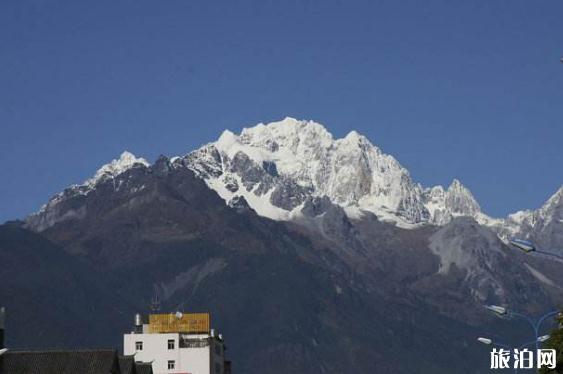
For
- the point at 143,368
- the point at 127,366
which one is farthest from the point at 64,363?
the point at 143,368

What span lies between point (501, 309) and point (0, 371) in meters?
51.1

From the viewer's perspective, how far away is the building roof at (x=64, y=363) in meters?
169

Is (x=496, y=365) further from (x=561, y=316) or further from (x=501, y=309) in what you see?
(x=561, y=316)

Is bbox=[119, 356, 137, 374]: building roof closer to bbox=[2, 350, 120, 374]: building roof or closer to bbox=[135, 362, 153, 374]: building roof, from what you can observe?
bbox=[135, 362, 153, 374]: building roof

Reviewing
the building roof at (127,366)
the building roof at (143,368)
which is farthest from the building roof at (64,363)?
the building roof at (143,368)

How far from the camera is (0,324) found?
154 m

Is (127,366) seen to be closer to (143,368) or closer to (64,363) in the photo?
(64,363)

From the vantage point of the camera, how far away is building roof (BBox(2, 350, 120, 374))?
169 m

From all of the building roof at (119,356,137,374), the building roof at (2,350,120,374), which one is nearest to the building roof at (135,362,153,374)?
the building roof at (119,356,137,374)

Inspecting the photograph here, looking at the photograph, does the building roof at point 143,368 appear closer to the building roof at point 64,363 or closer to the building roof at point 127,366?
the building roof at point 127,366

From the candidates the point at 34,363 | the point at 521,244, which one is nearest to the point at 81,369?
the point at 34,363

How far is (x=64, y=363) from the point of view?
17075cm

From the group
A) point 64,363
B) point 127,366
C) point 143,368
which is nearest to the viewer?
point 64,363

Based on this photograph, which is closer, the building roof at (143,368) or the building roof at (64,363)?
the building roof at (64,363)
